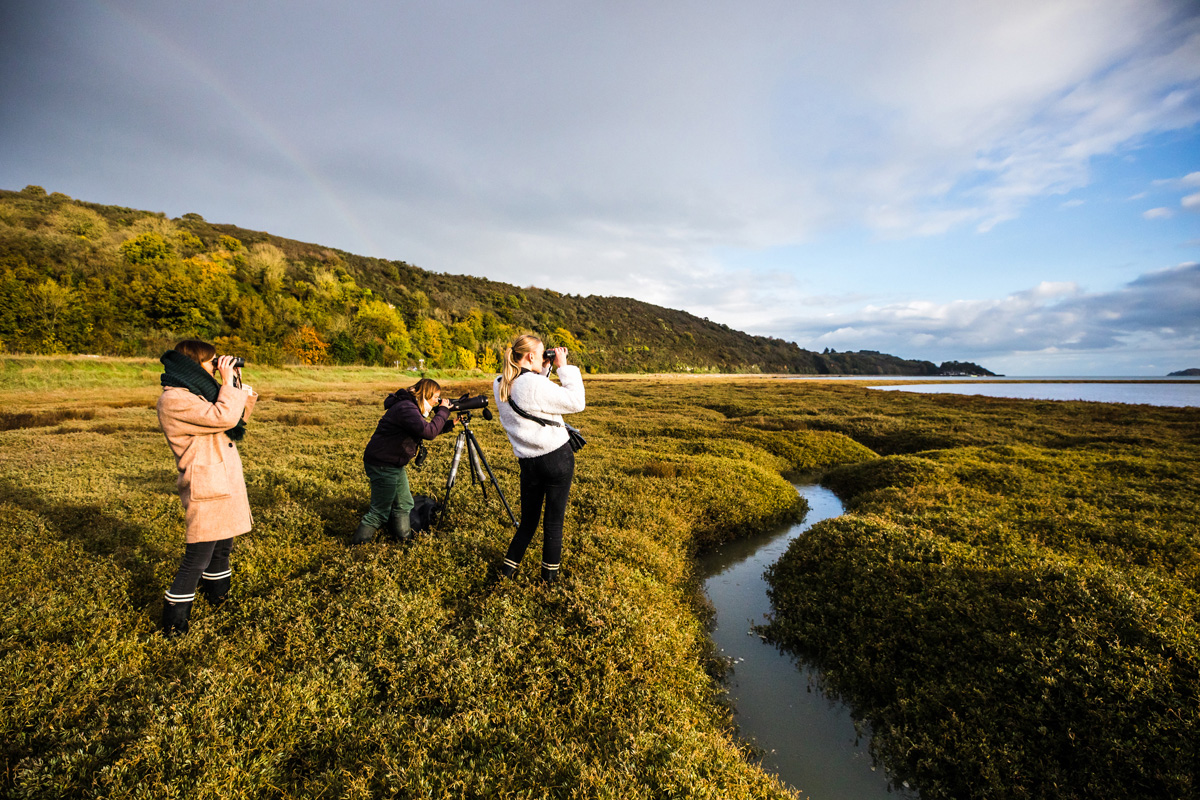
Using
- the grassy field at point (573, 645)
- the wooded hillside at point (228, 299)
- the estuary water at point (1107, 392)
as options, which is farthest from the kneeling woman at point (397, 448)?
the wooded hillside at point (228, 299)

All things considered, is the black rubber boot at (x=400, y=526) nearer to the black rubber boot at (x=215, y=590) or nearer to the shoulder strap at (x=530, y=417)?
the black rubber boot at (x=215, y=590)

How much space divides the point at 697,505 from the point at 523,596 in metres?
5.25

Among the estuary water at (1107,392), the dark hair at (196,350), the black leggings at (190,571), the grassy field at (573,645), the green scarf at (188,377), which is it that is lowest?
the grassy field at (573,645)

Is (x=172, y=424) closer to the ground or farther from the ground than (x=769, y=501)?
farther from the ground

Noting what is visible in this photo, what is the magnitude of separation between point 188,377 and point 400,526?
356 centimetres

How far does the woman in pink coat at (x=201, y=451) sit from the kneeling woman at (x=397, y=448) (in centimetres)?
150

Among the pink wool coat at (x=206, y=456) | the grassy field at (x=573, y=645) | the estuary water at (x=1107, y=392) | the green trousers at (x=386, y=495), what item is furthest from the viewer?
the estuary water at (x=1107, y=392)

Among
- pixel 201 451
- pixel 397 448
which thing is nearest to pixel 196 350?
pixel 201 451

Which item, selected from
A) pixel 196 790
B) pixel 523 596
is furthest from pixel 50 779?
pixel 523 596

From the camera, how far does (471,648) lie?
446 centimetres

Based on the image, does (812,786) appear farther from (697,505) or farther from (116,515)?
(116,515)

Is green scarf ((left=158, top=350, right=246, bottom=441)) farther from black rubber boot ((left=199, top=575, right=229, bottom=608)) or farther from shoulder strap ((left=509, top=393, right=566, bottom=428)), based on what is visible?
shoulder strap ((left=509, top=393, right=566, bottom=428))

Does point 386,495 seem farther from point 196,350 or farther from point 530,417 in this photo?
point 530,417

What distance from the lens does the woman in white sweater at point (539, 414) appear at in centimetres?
456
